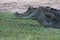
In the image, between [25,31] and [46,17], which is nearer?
[25,31]

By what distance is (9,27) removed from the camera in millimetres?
7879

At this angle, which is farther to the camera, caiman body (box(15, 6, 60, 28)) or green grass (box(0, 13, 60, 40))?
caiman body (box(15, 6, 60, 28))

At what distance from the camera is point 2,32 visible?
7.30 m

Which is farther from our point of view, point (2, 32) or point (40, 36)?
point (2, 32)

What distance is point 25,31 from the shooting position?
7.39 m

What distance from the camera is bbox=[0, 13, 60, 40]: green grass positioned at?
265 inches

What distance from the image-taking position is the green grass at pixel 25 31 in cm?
672

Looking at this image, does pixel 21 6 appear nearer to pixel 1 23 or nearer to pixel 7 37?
pixel 1 23

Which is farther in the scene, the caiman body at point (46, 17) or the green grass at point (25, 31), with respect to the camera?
the caiman body at point (46, 17)

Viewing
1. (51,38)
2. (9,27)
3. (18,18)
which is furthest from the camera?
(18,18)

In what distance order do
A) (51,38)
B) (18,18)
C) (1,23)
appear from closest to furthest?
1. (51,38)
2. (1,23)
3. (18,18)

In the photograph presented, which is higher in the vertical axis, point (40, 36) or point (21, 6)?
point (40, 36)

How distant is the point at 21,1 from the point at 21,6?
165cm

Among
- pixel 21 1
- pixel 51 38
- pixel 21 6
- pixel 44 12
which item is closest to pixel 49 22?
pixel 44 12
